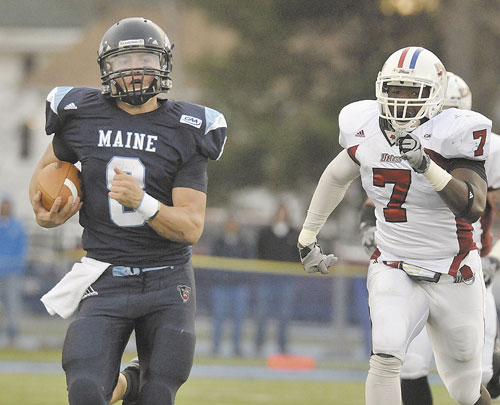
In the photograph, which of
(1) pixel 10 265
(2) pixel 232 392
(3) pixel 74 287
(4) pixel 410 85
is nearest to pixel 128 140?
(3) pixel 74 287

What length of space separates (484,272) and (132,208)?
2.33m

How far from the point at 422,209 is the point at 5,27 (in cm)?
2954

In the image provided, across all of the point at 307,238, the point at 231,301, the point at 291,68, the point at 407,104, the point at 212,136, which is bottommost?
the point at 231,301

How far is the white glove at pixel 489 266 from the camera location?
20.1 ft

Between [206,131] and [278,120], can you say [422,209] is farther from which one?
[278,120]

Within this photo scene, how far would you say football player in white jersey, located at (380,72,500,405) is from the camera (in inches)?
228

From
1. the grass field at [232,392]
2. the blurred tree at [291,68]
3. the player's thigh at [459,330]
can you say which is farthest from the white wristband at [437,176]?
the blurred tree at [291,68]

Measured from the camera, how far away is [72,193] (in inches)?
185

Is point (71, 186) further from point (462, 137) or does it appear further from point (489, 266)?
point (489, 266)

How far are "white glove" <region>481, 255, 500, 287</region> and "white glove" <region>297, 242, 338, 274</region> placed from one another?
1.15 m

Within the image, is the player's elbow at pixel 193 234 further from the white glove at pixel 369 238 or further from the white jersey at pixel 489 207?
the white jersey at pixel 489 207

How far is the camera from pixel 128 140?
4684 millimetres

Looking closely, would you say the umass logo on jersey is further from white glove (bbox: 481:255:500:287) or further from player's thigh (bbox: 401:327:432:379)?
white glove (bbox: 481:255:500:287)

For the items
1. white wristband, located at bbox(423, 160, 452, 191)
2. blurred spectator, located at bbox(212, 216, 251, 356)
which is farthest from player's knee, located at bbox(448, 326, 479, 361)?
blurred spectator, located at bbox(212, 216, 251, 356)
